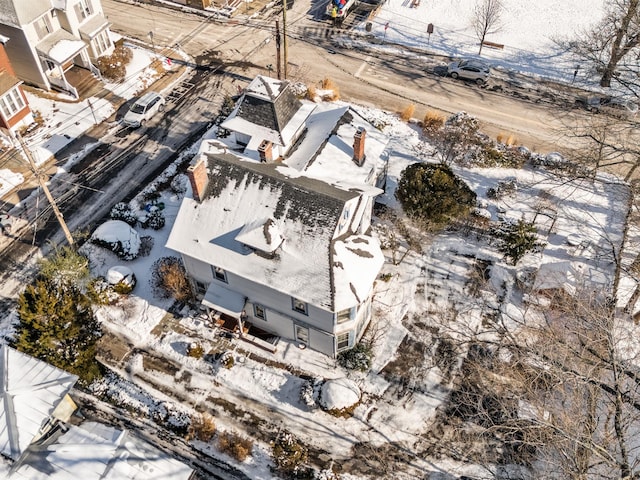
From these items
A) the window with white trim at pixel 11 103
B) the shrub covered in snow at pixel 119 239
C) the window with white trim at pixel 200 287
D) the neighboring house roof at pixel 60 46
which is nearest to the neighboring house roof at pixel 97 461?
the window with white trim at pixel 200 287

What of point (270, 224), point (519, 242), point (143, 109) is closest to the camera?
point (270, 224)

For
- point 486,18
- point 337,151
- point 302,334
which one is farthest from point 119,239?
point 486,18

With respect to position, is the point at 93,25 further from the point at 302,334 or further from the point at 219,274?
the point at 302,334

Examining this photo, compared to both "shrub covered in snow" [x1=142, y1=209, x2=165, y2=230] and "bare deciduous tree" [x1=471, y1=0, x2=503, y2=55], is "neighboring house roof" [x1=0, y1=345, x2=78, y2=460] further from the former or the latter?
"bare deciduous tree" [x1=471, y1=0, x2=503, y2=55]

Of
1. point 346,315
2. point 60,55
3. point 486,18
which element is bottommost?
point 346,315

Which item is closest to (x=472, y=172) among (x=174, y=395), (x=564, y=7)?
(x=174, y=395)

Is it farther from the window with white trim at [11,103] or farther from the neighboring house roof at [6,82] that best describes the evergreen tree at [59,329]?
the window with white trim at [11,103]
